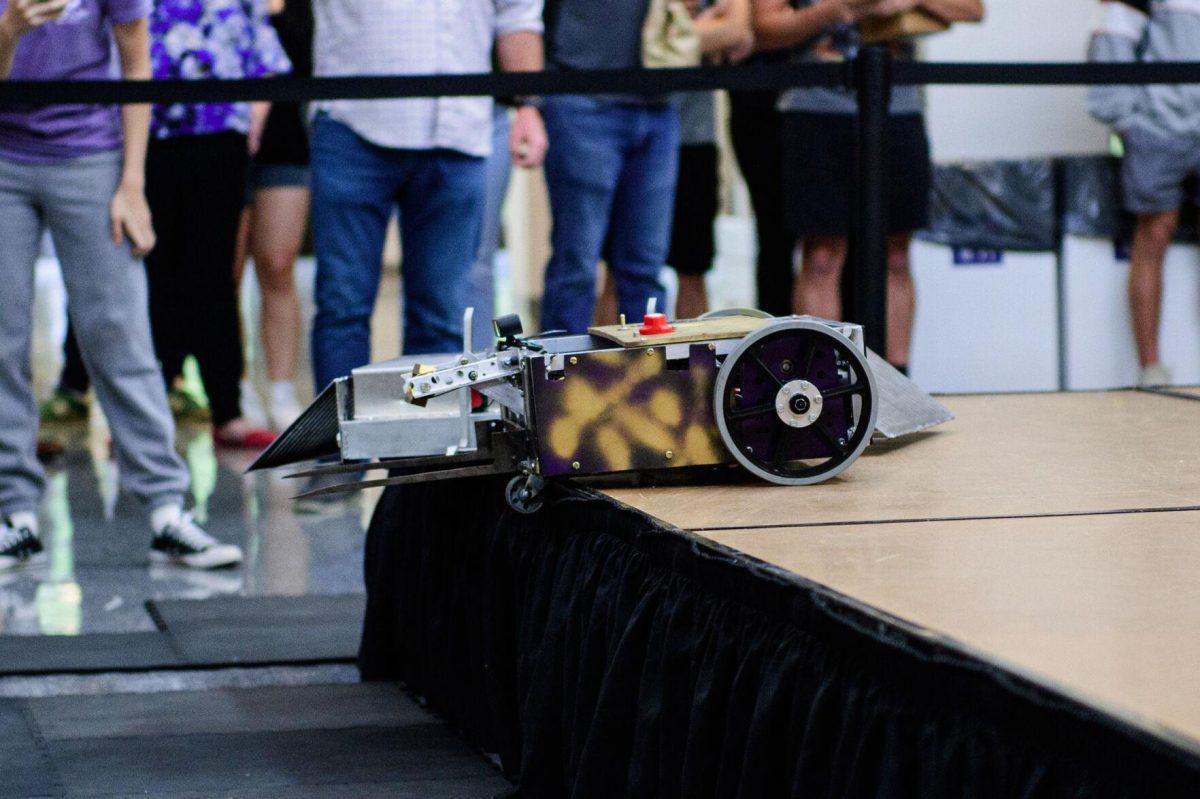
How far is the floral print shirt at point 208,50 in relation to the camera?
363 cm

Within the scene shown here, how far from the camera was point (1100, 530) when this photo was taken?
143 centimetres

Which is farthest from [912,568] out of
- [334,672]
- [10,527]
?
[10,527]

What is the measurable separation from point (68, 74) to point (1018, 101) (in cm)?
267

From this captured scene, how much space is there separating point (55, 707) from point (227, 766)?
0.38 meters

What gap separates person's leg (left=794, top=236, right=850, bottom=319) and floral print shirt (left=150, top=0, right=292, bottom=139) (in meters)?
1.29

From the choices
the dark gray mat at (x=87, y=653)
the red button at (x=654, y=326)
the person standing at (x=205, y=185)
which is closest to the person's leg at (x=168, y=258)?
the person standing at (x=205, y=185)

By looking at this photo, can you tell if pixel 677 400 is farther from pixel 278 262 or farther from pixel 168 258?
pixel 278 262

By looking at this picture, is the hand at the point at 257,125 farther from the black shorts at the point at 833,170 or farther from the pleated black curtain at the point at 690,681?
the pleated black curtain at the point at 690,681

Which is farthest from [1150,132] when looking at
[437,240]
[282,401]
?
[282,401]

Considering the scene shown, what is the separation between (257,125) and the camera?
4.05 meters

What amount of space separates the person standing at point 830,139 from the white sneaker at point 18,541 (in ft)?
5.79

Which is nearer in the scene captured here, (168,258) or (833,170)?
(833,170)

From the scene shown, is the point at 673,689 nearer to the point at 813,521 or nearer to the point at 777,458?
the point at 813,521

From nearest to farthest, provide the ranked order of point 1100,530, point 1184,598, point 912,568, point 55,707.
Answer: point 1184,598
point 912,568
point 1100,530
point 55,707
